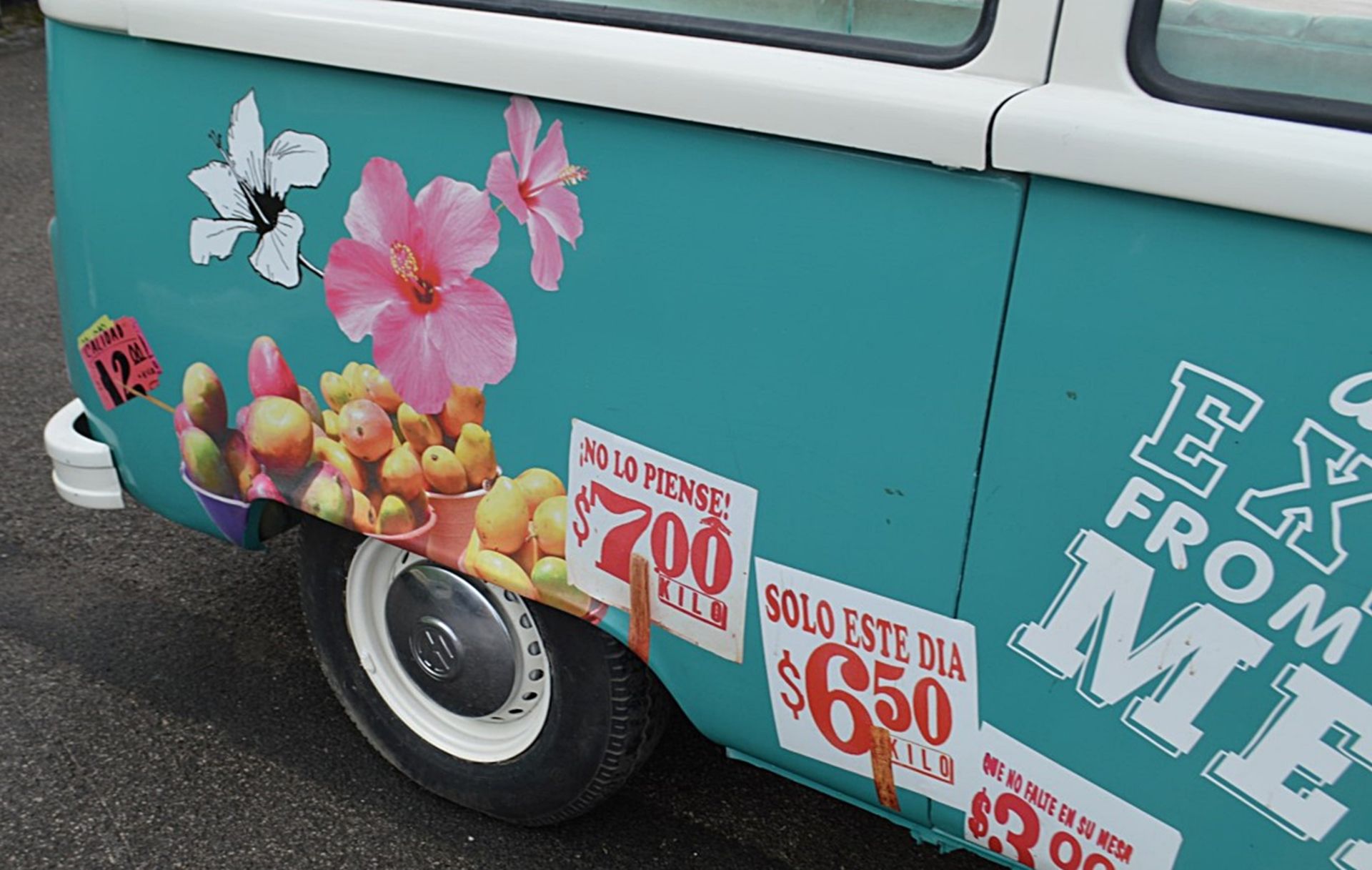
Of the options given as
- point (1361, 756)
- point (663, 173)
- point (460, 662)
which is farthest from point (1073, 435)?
point (460, 662)

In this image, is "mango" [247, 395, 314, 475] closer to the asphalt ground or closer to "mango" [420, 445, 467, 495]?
"mango" [420, 445, 467, 495]

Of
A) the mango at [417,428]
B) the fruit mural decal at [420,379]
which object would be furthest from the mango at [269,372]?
the mango at [417,428]

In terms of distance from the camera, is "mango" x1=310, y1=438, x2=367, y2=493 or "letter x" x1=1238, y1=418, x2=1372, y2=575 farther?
"mango" x1=310, y1=438, x2=367, y2=493

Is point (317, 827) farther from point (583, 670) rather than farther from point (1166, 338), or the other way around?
point (1166, 338)

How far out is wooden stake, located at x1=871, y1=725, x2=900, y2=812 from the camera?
1.81 m

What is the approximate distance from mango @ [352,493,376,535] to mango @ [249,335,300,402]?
0.64ft

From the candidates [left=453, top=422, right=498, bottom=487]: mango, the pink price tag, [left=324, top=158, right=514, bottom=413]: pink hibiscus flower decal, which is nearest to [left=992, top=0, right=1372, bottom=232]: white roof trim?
[left=324, top=158, right=514, bottom=413]: pink hibiscus flower decal

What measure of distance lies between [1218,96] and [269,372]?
4.87 feet

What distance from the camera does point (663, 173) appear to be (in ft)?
5.62

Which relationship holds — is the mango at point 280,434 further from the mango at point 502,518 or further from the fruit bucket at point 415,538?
the mango at point 502,518

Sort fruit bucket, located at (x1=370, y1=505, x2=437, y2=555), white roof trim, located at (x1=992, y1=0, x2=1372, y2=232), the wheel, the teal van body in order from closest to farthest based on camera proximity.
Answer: white roof trim, located at (x1=992, y1=0, x2=1372, y2=232)
the teal van body
fruit bucket, located at (x1=370, y1=505, x2=437, y2=555)
the wheel

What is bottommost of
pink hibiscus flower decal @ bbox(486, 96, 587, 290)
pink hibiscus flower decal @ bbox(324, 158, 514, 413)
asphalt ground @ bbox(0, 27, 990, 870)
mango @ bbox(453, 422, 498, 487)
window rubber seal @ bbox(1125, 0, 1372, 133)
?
asphalt ground @ bbox(0, 27, 990, 870)

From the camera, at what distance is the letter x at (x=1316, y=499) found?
138 cm

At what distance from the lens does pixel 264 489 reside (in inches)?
89.7
